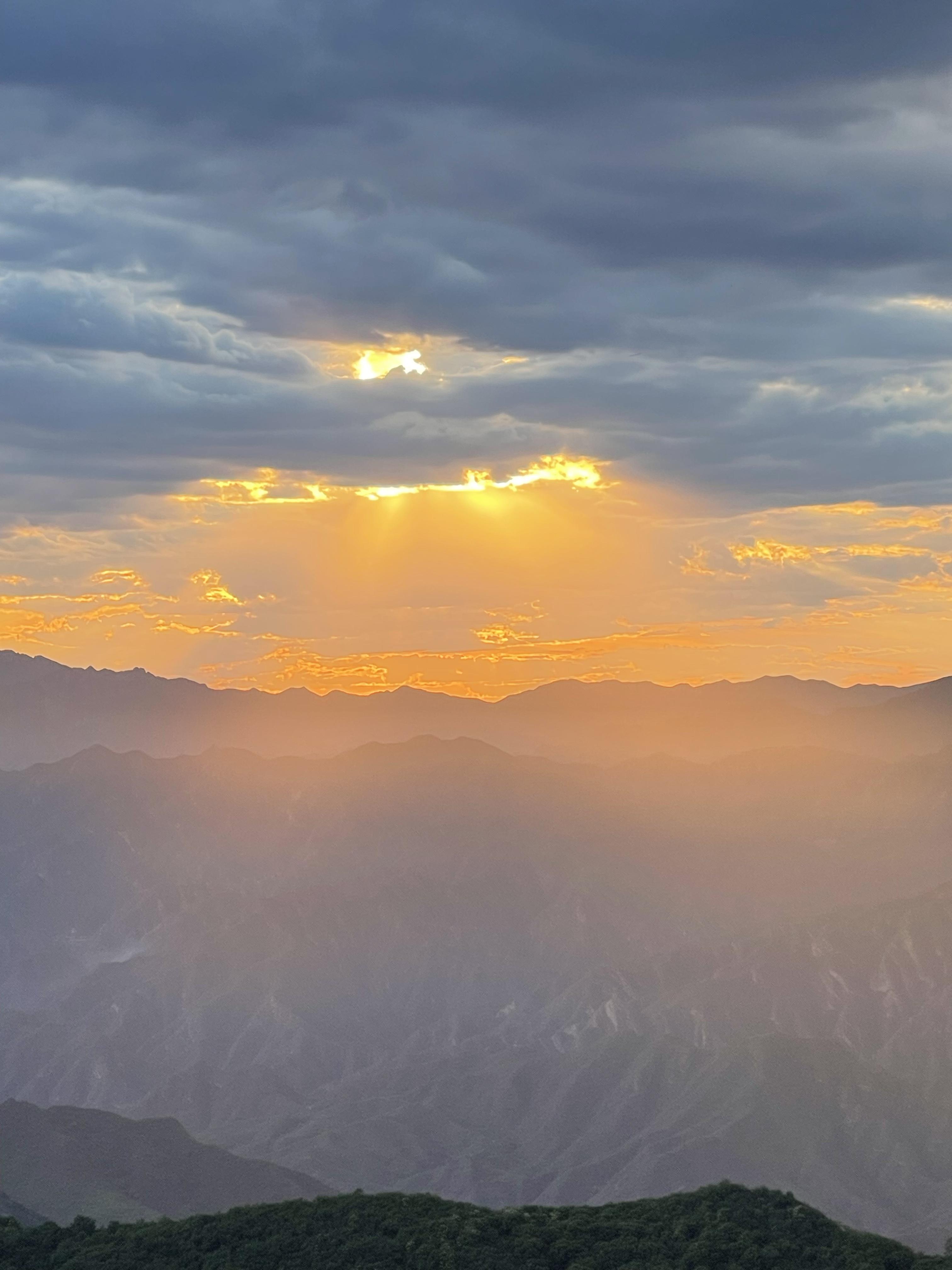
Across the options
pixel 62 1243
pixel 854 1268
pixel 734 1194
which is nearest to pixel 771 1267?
pixel 854 1268

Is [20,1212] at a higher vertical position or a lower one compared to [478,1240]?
lower

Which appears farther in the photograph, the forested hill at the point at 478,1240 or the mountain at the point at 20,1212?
the mountain at the point at 20,1212

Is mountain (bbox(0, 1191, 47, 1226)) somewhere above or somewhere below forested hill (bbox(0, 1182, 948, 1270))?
below

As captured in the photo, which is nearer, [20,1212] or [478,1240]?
[478,1240]

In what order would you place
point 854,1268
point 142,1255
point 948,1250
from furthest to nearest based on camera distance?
1. point 948,1250
2. point 142,1255
3. point 854,1268

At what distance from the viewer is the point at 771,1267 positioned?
315 feet

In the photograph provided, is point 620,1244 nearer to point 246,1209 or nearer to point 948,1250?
→ point 246,1209

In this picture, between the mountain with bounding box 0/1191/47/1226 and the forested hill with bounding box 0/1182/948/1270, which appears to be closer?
the forested hill with bounding box 0/1182/948/1270

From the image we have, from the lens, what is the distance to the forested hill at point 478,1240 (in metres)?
97.4

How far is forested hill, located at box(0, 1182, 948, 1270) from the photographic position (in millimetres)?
97438

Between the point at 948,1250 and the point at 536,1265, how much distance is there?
3819cm

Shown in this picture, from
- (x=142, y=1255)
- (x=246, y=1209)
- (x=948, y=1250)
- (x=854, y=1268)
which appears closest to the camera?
(x=854, y=1268)

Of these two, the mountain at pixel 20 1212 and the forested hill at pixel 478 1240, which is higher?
the forested hill at pixel 478 1240

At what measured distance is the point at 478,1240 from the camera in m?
101
